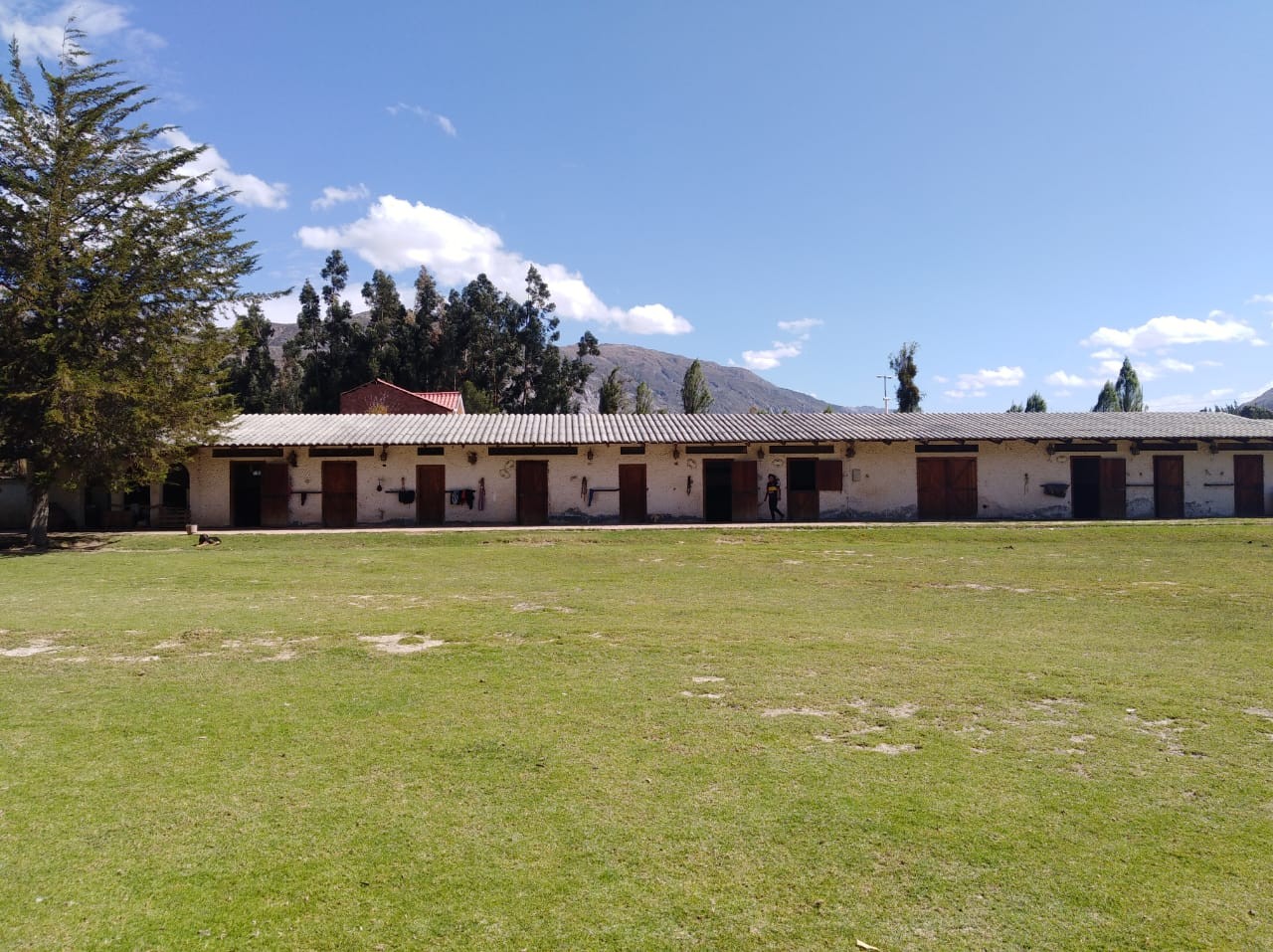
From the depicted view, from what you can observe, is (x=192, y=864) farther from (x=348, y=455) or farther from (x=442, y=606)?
(x=348, y=455)

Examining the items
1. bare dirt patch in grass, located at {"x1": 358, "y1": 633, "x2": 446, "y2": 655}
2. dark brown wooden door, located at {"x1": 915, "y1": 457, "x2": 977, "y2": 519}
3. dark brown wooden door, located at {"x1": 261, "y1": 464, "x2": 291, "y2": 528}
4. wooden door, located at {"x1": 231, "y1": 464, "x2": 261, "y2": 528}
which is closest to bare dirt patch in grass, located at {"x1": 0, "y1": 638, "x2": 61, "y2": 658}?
bare dirt patch in grass, located at {"x1": 358, "y1": 633, "x2": 446, "y2": 655}

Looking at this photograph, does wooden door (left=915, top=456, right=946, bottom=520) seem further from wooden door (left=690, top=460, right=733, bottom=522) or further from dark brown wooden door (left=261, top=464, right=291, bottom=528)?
dark brown wooden door (left=261, top=464, right=291, bottom=528)

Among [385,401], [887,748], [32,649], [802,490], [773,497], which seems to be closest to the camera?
[887,748]

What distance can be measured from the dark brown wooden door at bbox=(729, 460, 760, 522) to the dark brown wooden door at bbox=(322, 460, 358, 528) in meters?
11.8

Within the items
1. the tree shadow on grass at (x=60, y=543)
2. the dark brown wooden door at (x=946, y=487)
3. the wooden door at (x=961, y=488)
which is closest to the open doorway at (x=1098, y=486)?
the wooden door at (x=961, y=488)

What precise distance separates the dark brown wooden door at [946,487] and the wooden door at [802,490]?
3305 mm

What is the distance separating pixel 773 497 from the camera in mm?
25875

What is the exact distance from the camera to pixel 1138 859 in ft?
12.2

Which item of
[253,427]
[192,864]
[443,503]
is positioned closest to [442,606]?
[192,864]

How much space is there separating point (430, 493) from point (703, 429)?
887cm

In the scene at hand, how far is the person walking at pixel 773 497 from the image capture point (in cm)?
2585

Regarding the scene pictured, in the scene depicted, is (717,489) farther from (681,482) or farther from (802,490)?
(802,490)

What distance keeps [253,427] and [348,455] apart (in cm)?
347

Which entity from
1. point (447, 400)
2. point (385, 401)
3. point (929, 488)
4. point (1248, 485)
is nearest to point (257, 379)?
point (385, 401)
